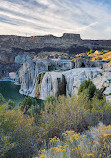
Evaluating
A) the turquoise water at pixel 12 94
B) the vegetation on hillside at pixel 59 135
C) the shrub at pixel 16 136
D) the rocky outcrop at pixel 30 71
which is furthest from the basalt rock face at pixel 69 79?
the shrub at pixel 16 136

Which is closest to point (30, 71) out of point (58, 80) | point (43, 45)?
point (58, 80)

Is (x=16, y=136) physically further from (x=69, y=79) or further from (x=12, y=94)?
(x=12, y=94)

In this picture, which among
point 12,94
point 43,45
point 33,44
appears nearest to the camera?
point 12,94

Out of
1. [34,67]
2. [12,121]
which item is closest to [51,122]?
[12,121]

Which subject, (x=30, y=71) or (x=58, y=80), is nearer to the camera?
(x=58, y=80)

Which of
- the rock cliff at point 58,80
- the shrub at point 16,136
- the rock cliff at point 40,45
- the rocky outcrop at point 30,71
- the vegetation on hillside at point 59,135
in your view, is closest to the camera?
the vegetation on hillside at point 59,135

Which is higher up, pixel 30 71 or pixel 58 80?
pixel 30 71

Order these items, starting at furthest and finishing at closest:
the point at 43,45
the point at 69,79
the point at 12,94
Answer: the point at 43,45 < the point at 12,94 < the point at 69,79

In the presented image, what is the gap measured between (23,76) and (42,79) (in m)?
8.34

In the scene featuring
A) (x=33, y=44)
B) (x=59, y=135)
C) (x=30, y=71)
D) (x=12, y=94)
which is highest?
(x=33, y=44)

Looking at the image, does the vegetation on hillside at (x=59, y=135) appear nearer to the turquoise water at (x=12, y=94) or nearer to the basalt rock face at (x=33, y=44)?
the turquoise water at (x=12, y=94)

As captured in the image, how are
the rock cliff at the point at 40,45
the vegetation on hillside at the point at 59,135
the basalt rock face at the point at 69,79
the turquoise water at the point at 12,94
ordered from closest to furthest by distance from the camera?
the vegetation on hillside at the point at 59,135, the basalt rock face at the point at 69,79, the turquoise water at the point at 12,94, the rock cliff at the point at 40,45

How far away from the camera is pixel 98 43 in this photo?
104m

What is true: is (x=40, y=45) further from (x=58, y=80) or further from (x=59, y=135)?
(x=59, y=135)
